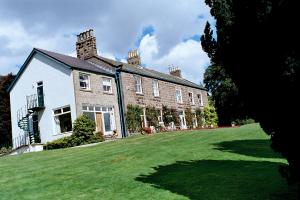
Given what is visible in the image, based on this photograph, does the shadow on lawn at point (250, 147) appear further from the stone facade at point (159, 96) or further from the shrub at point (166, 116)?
the shrub at point (166, 116)

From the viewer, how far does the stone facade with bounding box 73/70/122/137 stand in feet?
103

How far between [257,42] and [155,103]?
3282 centimetres

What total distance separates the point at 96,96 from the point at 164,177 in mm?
23346

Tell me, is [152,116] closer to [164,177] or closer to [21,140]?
[21,140]

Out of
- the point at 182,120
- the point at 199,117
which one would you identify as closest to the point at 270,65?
the point at 182,120

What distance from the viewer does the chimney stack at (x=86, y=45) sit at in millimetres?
38125

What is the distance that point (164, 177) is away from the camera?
1073 centimetres

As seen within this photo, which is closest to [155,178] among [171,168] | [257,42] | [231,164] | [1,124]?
[171,168]

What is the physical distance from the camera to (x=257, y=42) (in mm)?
7758

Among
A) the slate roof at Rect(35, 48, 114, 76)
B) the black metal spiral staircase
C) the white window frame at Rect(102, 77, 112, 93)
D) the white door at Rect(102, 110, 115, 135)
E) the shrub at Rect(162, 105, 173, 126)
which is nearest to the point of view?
the slate roof at Rect(35, 48, 114, 76)

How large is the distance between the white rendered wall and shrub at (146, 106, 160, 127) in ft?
31.1

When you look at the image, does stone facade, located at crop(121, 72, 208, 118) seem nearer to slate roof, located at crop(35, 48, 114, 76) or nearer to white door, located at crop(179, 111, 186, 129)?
white door, located at crop(179, 111, 186, 129)

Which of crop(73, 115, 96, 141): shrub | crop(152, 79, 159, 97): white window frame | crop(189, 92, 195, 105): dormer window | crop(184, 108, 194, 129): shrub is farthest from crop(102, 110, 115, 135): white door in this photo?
crop(189, 92, 195, 105): dormer window

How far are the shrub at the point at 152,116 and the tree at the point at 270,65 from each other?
2994 centimetres
